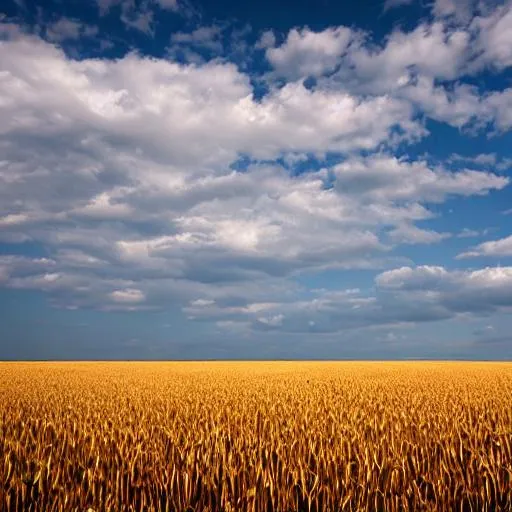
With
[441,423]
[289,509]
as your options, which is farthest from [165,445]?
[441,423]

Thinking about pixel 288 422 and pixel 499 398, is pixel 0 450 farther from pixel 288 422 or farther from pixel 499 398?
pixel 499 398

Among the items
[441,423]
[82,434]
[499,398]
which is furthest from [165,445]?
[499,398]

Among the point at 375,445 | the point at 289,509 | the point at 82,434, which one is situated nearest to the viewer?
the point at 289,509

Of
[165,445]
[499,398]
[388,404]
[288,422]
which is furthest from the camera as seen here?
[499,398]

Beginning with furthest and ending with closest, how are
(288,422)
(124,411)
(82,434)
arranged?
(124,411), (288,422), (82,434)

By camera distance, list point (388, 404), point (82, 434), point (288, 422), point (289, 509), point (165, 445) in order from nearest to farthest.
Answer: point (289, 509) → point (165, 445) → point (82, 434) → point (288, 422) → point (388, 404)

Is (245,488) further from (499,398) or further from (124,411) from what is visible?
(499,398)

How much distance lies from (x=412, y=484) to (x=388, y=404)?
6.73m

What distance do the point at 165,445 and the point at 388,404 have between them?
6507mm

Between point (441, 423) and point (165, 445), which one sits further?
point (441, 423)

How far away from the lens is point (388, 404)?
37.6ft

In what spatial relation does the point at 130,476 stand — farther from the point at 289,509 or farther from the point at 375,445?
the point at 375,445

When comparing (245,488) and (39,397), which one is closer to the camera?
(245,488)

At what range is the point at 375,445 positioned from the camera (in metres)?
6.30
